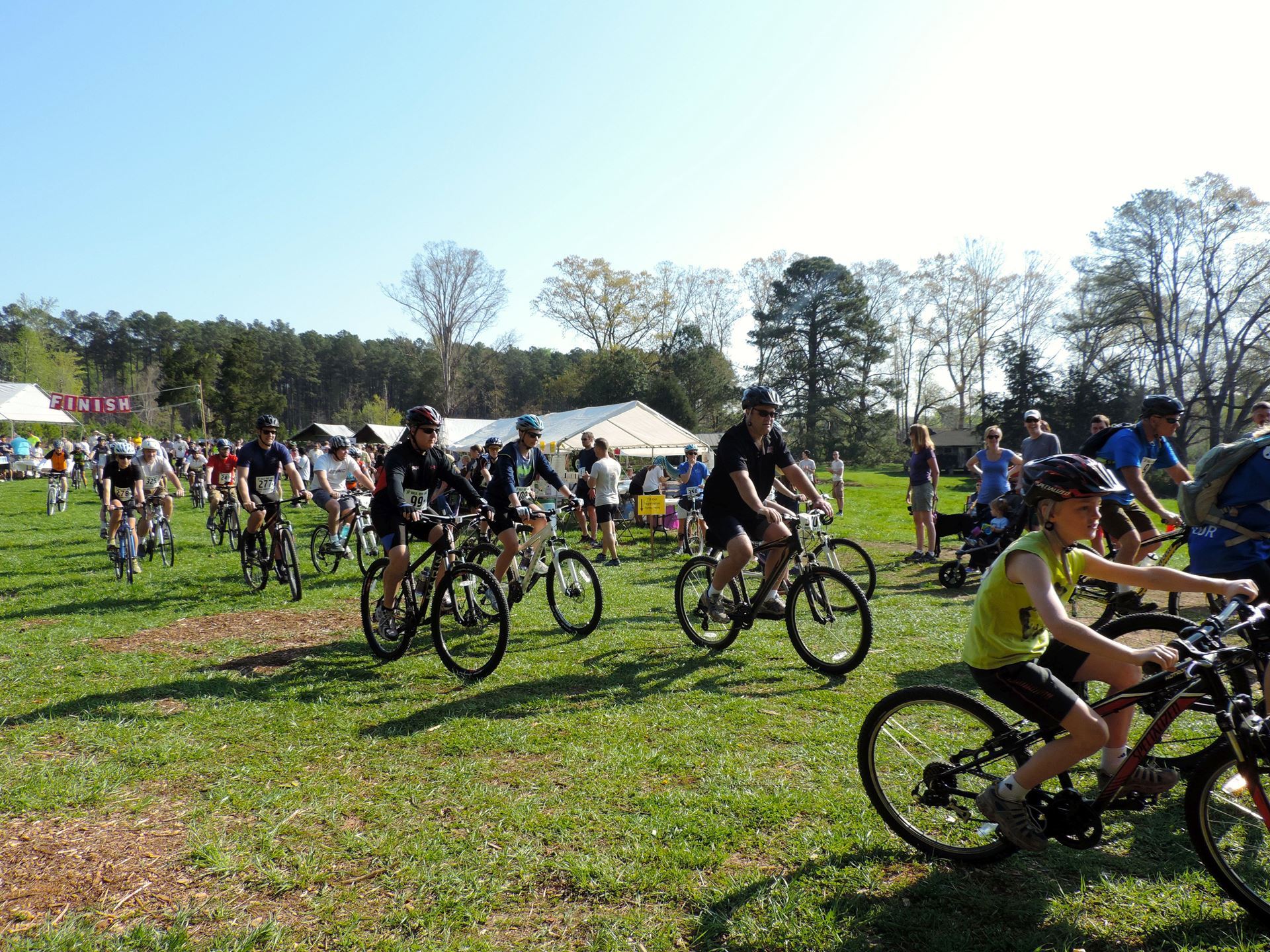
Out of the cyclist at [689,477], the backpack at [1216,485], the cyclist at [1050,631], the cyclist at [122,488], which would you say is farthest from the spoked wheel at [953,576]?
the cyclist at [122,488]

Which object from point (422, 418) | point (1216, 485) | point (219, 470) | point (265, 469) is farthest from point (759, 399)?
point (219, 470)

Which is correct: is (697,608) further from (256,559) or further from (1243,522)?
(256,559)

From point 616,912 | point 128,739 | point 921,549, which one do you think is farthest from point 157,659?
point 921,549

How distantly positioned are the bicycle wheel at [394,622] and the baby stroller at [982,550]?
676 centimetres

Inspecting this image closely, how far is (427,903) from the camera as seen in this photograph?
2.81 metres

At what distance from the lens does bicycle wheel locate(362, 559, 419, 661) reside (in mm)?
5988

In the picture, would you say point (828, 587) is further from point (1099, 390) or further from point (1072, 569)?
point (1099, 390)

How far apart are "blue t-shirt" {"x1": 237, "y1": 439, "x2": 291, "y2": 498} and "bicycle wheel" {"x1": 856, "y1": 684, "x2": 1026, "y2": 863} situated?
7949 mm

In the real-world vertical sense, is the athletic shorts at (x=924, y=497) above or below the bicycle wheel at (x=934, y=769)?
above

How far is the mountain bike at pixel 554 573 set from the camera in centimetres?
677

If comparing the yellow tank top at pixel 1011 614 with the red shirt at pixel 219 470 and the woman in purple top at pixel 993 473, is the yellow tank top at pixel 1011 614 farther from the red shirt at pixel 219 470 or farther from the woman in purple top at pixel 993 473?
the red shirt at pixel 219 470

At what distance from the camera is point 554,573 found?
685 centimetres

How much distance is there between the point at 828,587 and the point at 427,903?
3.67m

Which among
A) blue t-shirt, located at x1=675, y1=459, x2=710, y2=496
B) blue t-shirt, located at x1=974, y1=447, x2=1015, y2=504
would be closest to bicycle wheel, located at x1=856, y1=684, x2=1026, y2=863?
blue t-shirt, located at x1=974, y1=447, x2=1015, y2=504
